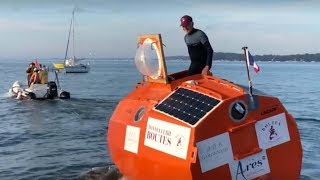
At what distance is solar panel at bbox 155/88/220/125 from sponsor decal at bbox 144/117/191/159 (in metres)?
0.19

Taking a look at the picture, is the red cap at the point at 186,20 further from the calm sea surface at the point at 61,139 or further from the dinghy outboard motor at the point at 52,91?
the dinghy outboard motor at the point at 52,91

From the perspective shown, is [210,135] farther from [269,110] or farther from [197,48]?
[197,48]

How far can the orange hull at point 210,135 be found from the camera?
280 inches

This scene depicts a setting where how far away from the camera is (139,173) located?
8.29 m

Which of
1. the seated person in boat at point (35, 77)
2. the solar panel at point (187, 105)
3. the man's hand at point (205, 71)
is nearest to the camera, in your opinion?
the solar panel at point (187, 105)

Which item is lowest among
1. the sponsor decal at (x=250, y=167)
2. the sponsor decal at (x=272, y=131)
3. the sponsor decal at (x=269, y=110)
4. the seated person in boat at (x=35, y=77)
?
the seated person in boat at (x=35, y=77)

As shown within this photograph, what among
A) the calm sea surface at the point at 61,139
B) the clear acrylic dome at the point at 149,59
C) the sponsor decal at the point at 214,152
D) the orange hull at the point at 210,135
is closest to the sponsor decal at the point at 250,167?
the orange hull at the point at 210,135

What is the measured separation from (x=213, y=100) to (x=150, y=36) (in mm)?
2243

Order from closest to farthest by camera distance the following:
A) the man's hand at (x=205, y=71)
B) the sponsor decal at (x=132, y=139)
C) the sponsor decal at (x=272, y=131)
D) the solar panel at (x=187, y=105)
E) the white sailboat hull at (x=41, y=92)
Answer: the solar panel at (x=187, y=105) < the sponsor decal at (x=272, y=131) < the sponsor decal at (x=132, y=139) < the man's hand at (x=205, y=71) < the white sailboat hull at (x=41, y=92)

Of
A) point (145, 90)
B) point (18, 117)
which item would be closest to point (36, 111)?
point (18, 117)

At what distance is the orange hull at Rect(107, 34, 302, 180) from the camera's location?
Result: 7109 mm

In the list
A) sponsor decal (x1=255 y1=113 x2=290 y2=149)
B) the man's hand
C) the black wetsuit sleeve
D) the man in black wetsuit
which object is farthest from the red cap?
sponsor decal (x1=255 y1=113 x2=290 y2=149)

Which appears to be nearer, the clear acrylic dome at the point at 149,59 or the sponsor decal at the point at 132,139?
the sponsor decal at the point at 132,139

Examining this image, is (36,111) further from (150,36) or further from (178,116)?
(178,116)
